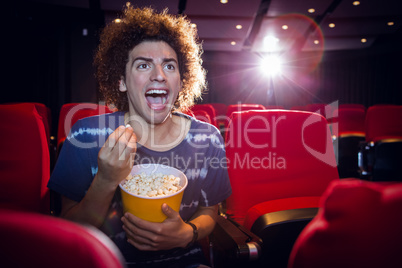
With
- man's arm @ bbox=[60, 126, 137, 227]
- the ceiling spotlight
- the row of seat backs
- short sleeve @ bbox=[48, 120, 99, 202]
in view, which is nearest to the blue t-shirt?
short sleeve @ bbox=[48, 120, 99, 202]

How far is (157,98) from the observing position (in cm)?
130

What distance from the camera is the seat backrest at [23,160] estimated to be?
96cm

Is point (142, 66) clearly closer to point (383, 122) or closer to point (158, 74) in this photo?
point (158, 74)

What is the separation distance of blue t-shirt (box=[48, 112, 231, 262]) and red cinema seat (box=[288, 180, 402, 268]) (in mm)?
904

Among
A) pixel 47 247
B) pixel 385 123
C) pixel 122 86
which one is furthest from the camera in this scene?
pixel 385 123

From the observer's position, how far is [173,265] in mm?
Result: 1095

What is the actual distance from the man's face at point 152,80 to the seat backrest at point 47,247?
1002 millimetres

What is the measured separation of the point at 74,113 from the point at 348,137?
374cm

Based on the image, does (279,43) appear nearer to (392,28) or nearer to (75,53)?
(392,28)

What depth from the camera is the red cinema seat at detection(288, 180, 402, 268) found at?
309 mm

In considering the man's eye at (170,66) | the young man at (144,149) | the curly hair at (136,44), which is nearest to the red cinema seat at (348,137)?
the curly hair at (136,44)

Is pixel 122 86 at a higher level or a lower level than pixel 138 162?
higher

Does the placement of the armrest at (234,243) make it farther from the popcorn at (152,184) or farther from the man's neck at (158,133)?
the man's neck at (158,133)

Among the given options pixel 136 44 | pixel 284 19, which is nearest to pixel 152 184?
pixel 136 44
